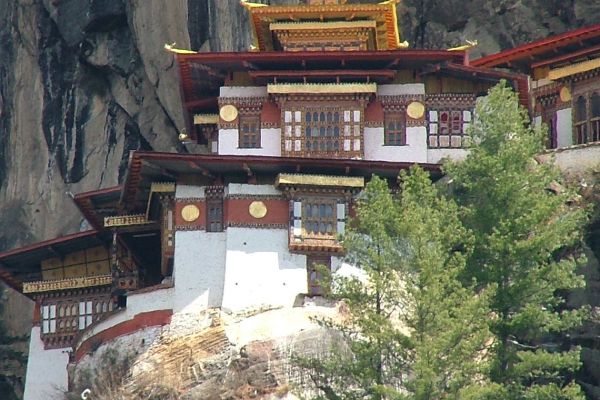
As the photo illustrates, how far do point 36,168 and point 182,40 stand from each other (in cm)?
845

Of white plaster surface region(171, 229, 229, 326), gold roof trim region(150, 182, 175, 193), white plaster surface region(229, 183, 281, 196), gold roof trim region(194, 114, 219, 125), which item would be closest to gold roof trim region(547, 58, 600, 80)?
gold roof trim region(194, 114, 219, 125)

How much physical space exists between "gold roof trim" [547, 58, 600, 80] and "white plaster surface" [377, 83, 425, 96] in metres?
5.14

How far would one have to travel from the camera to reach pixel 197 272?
185ft

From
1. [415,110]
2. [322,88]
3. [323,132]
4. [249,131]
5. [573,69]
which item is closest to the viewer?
[322,88]

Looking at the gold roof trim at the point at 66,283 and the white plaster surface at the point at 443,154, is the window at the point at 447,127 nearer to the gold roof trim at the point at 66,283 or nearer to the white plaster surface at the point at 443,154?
the white plaster surface at the point at 443,154

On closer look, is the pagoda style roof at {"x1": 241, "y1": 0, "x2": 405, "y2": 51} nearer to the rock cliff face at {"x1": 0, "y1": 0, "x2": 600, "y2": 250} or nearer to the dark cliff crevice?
the rock cliff face at {"x1": 0, "y1": 0, "x2": 600, "y2": 250}

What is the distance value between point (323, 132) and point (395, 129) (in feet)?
7.49

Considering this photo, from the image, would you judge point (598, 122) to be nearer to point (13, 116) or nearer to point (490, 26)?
point (490, 26)

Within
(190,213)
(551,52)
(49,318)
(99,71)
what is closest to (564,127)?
(551,52)

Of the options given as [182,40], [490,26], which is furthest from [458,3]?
[182,40]

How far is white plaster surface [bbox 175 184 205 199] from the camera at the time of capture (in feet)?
188

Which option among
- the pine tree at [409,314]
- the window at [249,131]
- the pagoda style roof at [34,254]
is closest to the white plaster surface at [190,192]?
the window at [249,131]

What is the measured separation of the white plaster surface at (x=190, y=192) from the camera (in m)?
57.4

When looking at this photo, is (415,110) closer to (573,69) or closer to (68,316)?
(573,69)
